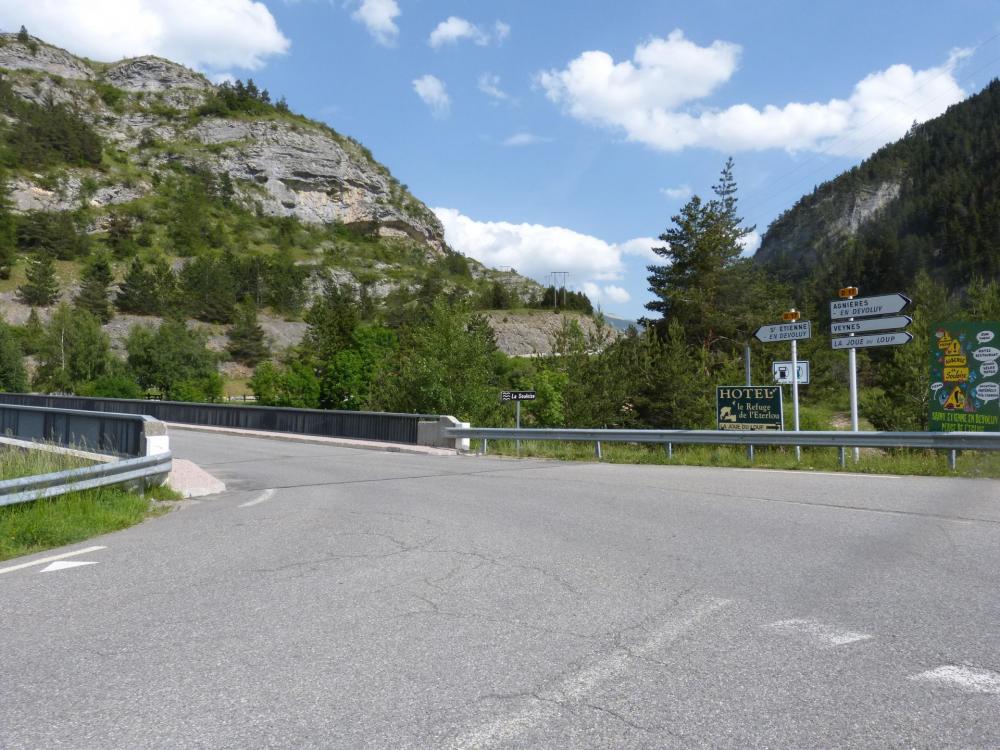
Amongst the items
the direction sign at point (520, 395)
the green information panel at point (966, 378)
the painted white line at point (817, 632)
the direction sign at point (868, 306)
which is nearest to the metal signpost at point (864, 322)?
the direction sign at point (868, 306)

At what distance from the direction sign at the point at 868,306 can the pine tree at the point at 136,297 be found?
340 feet

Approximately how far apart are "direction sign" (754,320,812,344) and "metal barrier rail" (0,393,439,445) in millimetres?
9204

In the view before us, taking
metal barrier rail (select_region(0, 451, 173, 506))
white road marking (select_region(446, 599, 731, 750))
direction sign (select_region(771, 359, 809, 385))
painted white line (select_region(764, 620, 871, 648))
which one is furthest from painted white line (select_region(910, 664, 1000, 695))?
direction sign (select_region(771, 359, 809, 385))

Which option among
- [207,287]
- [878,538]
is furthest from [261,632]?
[207,287]

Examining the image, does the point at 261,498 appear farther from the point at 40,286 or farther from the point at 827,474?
the point at 40,286

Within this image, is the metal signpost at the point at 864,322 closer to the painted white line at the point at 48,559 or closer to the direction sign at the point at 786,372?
the direction sign at the point at 786,372

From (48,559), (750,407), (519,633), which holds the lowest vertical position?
(48,559)

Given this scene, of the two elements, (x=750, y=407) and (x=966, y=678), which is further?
(x=750, y=407)

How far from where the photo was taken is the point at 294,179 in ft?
655

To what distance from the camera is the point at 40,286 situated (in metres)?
98.5

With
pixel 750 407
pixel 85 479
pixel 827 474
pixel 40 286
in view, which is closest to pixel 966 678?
pixel 85 479

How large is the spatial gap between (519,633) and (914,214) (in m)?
156

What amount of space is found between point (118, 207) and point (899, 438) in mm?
168472

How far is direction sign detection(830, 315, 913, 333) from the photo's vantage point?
51.1 ft
